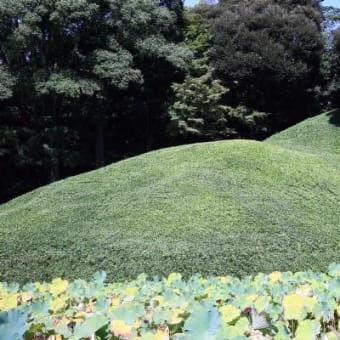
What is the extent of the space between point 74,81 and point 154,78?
3522mm

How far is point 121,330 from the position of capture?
1.20 m

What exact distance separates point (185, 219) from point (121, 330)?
16.3ft

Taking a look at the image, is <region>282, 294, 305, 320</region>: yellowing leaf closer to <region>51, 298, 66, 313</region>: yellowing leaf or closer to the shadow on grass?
<region>51, 298, 66, 313</region>: yellowing leaf

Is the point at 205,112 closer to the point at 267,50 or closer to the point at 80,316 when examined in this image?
the point at 267,50

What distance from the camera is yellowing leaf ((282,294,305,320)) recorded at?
136cm

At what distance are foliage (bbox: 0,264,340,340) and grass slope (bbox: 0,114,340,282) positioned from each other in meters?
3.28

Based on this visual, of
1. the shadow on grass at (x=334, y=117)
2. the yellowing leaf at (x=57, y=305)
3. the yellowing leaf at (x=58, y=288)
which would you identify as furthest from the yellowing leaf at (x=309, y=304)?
the shadow on grass at (x=334, y=117)

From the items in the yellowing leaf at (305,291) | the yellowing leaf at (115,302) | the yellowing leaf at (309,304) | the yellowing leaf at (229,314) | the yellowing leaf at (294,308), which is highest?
the yellowing leaf at (229,314)

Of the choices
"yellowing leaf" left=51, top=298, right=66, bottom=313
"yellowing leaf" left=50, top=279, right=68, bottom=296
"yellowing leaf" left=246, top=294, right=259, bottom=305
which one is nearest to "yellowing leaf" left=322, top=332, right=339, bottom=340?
"yellowing leaf" left=246, top=294, right=259, bottom=305

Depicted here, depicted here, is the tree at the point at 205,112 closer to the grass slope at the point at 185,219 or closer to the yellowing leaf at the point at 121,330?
the grass slope at the point at 185,219

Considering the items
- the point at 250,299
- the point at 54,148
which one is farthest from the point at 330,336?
the point at 54,148

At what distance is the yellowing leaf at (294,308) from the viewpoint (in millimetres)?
1356

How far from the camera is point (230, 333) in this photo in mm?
1087

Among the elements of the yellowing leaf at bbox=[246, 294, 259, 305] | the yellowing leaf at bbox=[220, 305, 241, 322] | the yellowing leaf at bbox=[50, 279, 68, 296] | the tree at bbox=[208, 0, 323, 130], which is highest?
the tree at bbox=[208, 0, 323, 130]
